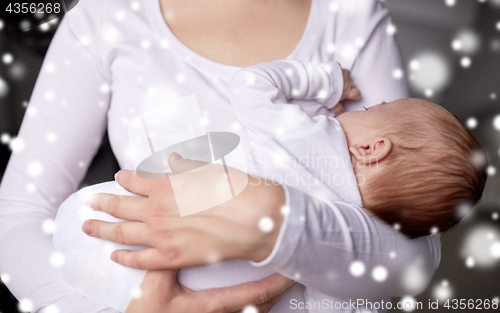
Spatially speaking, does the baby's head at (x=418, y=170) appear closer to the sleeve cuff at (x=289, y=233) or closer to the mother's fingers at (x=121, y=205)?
the sleeve cuff at (x=289, y=233)

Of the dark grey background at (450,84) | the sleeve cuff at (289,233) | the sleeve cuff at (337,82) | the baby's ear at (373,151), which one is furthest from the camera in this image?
the dark grey background at (450,84)

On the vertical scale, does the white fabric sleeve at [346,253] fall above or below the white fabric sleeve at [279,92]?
below

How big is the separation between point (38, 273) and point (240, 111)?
0.57 meters

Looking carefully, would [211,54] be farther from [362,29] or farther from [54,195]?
[54,195]

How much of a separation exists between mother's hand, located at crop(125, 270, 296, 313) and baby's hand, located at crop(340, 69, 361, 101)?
51 centimetres

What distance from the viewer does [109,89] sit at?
3.20 ft

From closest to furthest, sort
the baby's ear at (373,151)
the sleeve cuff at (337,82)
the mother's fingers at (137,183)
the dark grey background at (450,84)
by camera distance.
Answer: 1. the mother's fingers at (137,183)
2. the baby's ear at (373,151)
3. the sleeve cuff at (337,82)
4. the dark grey background at (450,84)

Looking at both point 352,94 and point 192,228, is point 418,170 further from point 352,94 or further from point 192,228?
point 192,228

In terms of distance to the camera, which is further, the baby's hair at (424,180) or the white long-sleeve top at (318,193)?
the baby's hair at (424,180)

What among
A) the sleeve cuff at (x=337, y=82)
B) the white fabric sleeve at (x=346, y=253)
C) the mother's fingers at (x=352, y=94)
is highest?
the sleeve cuff at (x=337, y=82)

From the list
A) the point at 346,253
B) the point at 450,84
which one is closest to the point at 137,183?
the point at 346,253

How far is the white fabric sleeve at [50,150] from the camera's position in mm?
813

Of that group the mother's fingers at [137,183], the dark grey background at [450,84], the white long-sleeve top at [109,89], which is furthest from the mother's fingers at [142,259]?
the dark grey background at [450,84]

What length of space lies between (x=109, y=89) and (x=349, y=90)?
0.65 metres
